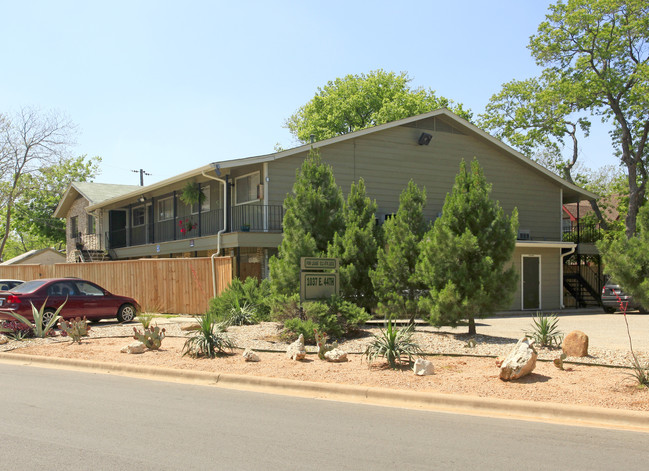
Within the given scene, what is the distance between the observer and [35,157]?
42.1 meters

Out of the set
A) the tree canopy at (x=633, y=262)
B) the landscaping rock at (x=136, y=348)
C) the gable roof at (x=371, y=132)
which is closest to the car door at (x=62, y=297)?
the landscaping rock at (x=136, y=348)

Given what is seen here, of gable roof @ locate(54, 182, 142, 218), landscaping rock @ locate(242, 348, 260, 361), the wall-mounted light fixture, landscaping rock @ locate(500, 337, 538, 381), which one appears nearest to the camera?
landscaping rock @ locate(500, 337, 538, 381)

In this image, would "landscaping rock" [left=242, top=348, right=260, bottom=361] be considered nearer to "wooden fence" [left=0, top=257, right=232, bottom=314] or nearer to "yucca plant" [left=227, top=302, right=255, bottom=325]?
"yucca plant" [left=227, top=302, right=255, bottom=325]

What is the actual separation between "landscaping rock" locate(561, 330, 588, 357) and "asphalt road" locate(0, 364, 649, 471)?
132 inches

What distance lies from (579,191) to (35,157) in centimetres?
3385

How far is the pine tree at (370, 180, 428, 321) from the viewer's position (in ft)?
43.8

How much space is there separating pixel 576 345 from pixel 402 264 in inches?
168


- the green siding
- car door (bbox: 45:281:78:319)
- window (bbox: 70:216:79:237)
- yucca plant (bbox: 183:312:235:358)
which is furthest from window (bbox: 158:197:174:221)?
yucca plant (bbox: 183:312:235:358)

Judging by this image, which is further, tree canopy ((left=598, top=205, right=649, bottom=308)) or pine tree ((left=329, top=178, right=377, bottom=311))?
pine tree ((left=329, top=178, right=377, bottom=311))

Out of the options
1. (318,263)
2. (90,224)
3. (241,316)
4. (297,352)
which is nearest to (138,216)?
(90,224)

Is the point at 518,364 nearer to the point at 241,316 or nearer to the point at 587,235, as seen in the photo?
the point at 241,316

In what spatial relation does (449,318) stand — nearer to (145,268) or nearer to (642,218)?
(642,218)

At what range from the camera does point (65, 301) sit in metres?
16.8

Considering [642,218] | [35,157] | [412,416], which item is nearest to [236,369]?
[412,416]
